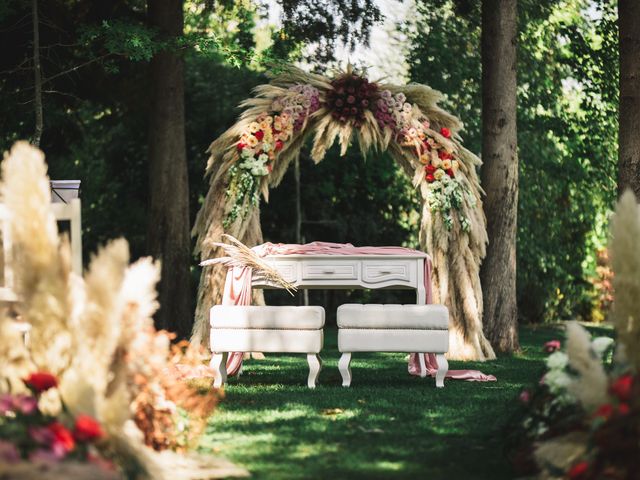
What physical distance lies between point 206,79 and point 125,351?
40.9ft

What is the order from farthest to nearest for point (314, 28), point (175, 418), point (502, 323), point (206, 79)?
point (206, 79)
point (314, 28)
point (502, 323)
point (175, 418)

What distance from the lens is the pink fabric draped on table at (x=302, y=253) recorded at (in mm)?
8383

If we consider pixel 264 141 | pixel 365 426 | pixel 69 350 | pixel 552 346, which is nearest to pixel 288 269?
pixel 264 141

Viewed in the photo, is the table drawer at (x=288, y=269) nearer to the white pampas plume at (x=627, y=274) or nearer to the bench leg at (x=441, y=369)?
the bench leg at (x=441, y=369)

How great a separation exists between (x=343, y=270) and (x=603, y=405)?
5.22 meters

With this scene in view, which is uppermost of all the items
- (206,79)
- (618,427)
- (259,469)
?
(206,79)

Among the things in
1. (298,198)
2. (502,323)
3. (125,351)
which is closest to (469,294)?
(502,323)

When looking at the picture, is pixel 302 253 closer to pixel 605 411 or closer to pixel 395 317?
pixel 395 317

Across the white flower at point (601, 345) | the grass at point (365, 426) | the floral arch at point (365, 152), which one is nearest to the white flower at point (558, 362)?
the white flower at point (601, 345)

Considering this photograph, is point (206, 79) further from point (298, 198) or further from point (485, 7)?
point (485, 7)

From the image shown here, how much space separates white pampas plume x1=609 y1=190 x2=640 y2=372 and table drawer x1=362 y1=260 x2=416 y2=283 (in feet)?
16.0

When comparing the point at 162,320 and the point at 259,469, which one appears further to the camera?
Result: the point at 162,320

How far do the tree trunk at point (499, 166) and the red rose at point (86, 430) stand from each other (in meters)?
8.01

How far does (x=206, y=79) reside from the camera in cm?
1595
